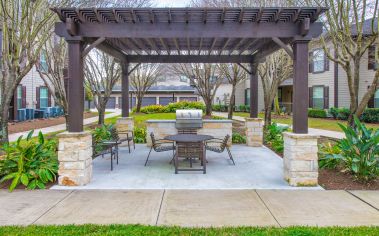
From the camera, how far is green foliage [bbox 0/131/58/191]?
5.95 metres

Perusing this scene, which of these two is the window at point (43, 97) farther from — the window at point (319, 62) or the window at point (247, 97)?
the window at point (319, 62)

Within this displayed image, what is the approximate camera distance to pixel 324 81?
2358 centimetres

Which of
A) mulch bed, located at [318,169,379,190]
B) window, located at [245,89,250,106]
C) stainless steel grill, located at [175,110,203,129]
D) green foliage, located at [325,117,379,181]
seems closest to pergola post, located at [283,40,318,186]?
mulch bed, located at [318,169,379,190]

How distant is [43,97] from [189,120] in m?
18.9

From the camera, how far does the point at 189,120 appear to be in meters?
10.4

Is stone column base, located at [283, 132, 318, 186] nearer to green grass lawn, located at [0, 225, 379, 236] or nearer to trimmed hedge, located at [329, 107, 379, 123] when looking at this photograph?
green grass lawn, located at [0, 225, 379, 236]

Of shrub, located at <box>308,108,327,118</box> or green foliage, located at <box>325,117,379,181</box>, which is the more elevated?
shrub, located at <box>308,108,327,118</box>

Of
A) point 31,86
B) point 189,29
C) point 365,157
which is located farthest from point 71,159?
point 31,86

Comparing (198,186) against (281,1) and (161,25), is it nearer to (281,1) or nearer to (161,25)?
(161,25)

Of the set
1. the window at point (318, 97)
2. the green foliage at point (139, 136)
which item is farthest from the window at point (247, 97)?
the green foliage at point (139, 136)

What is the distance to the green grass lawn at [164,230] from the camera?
3.83 meters

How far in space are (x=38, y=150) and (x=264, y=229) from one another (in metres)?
4.85

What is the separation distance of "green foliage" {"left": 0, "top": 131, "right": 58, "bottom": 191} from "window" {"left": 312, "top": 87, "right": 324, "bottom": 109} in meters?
21.9

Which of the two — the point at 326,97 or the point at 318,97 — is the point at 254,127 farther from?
the point at 318,97
